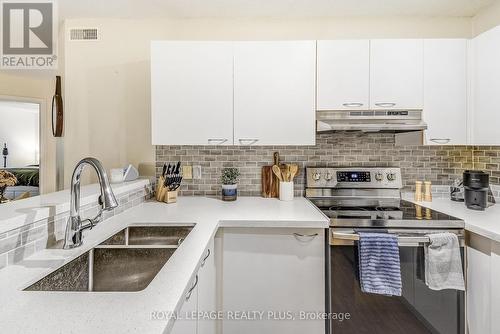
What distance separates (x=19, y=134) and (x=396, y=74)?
6519 millimetres

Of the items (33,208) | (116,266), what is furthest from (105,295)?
(33,208)

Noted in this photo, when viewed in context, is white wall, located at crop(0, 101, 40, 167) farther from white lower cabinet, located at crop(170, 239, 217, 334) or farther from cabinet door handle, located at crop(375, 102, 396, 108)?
cabinet door handle, located at crop(375, 102, 396, 108)

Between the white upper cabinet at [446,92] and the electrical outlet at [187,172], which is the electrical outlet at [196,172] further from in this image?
the white upper cabinet at [446,92]

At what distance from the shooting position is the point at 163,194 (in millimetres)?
2043

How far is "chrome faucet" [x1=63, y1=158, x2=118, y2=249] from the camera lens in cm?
107

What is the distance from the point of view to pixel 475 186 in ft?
5.84

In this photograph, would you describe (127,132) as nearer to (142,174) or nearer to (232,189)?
(142,174)

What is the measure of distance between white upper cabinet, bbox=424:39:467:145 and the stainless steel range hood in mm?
108

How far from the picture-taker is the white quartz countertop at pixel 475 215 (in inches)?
54.8

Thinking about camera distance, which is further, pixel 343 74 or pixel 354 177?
pixel 354 177

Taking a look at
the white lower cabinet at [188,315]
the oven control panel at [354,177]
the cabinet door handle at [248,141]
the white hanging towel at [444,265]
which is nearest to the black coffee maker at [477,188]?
the white hanging towel at [444,265]

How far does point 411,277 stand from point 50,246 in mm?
1754

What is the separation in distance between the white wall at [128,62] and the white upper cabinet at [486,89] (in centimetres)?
52
